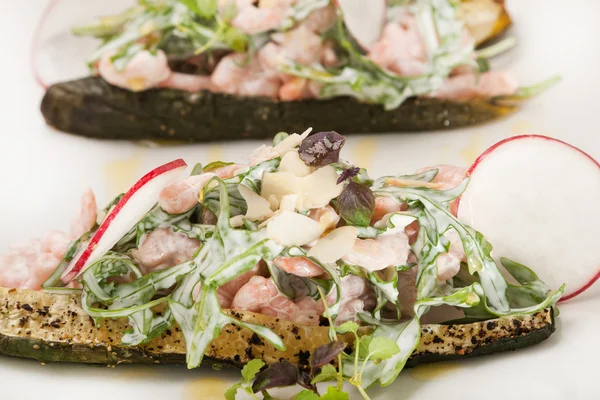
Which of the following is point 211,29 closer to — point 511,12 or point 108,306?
point 511,12

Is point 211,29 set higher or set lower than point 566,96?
higher

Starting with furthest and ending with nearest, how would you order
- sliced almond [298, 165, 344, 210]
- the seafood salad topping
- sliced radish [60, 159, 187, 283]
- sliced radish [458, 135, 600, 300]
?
1. the seafood salad topping
2. sliced radish [458, 135, 600, 300]
3. sliced radish [60, 159, 187, 283]
4. sliced almond [298, 165, 344, 210]

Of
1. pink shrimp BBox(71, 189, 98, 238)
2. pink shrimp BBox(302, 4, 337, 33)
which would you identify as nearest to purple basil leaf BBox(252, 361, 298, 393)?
pink shrimp BBox(71, 189, 98, 238)

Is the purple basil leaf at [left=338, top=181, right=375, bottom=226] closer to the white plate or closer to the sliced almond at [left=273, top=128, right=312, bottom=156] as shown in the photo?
the sliced almond at [left=273, top=128, right=312, bottom=156]

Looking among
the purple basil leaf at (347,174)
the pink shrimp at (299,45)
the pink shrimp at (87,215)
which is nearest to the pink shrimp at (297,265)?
the purple basil leaf at (347,174)

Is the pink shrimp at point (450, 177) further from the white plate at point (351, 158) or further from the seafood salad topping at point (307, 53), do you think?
the seafood salad topping at point (307, 53)

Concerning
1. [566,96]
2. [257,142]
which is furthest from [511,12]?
[257,142]

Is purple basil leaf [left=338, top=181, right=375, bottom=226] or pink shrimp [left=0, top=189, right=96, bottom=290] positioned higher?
purple basil leaf [left=338, top=181, right=375, bottom=226]
